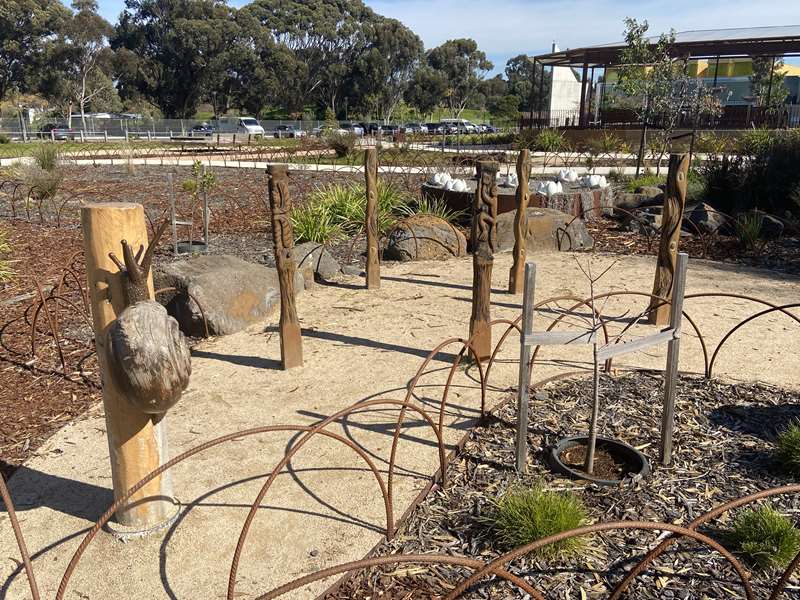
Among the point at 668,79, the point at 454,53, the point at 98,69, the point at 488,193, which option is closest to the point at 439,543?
the point at 488,193

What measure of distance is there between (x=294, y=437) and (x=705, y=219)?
7405 mm

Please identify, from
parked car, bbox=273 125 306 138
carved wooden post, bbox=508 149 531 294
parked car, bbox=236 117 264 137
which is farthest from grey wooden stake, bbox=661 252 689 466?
parked car, bbox=236 117 264 137

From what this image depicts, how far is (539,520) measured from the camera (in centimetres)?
263

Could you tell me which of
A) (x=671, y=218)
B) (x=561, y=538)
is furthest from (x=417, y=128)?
(x=561, y=538)

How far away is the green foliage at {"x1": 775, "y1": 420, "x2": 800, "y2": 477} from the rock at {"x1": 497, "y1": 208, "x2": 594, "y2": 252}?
537 cm

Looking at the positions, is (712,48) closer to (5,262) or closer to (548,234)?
(548,234)

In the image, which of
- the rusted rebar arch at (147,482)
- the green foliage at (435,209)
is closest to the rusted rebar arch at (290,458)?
the rusted rebar arch at (147,482)

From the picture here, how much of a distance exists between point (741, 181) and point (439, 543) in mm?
9283

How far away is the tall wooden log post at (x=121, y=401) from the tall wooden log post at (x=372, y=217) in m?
3.89

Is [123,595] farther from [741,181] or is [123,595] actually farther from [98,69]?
[98,69]

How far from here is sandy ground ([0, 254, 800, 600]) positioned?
2654 mm

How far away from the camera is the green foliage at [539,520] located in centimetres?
261

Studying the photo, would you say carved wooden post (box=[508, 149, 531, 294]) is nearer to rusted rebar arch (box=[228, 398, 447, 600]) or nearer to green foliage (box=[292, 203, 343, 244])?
green foliage (box=[292, 203, 343, 244])

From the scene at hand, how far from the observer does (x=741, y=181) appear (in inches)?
397
